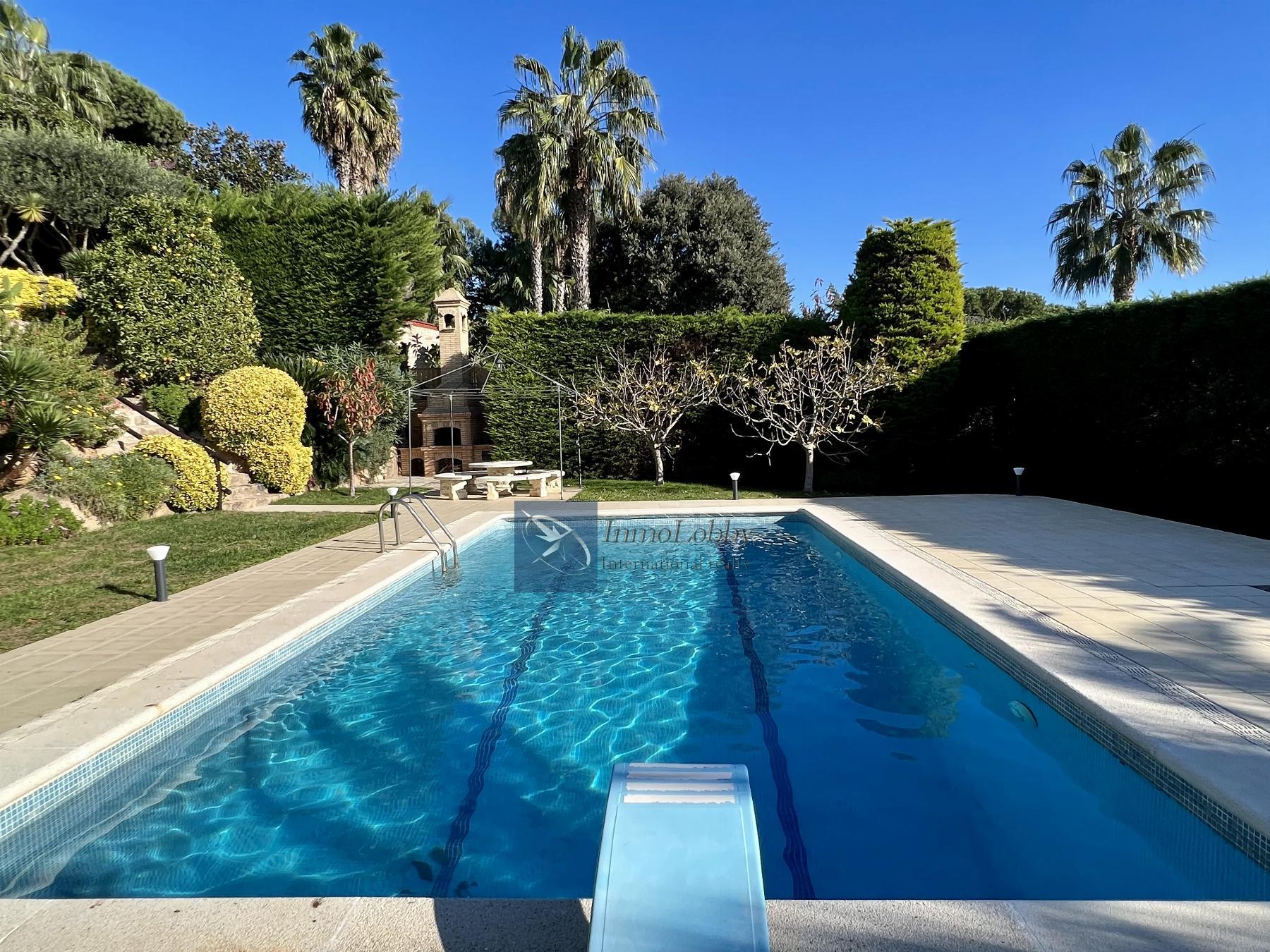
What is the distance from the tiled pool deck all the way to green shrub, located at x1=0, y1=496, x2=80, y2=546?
10.8ft

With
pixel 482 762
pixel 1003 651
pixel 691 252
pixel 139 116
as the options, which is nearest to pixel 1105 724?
pixel 1003 651

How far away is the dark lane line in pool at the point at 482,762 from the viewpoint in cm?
292

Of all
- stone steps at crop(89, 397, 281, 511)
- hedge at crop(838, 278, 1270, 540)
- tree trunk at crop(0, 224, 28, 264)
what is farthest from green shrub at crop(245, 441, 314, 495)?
hedge at crop(838, 278, 1270, 540)

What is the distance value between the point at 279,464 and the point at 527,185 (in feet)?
30.5

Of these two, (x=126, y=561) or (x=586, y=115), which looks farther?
(x=586, y=115)

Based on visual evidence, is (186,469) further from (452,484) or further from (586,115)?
(586,115)

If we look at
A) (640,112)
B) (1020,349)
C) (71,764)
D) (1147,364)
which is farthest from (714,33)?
(71,764)

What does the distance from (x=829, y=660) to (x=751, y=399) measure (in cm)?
1062

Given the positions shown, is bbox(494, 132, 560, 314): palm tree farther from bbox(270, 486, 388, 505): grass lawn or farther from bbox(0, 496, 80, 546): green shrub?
bbox(0, 496, 80, 546): green shrub

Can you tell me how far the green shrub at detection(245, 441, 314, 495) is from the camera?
12984mm

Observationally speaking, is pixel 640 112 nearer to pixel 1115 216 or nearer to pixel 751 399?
pixel 751 399

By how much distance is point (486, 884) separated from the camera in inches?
112

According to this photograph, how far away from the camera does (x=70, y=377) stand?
941 cm

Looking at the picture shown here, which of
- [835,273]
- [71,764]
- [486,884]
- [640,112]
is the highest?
[640,112]
